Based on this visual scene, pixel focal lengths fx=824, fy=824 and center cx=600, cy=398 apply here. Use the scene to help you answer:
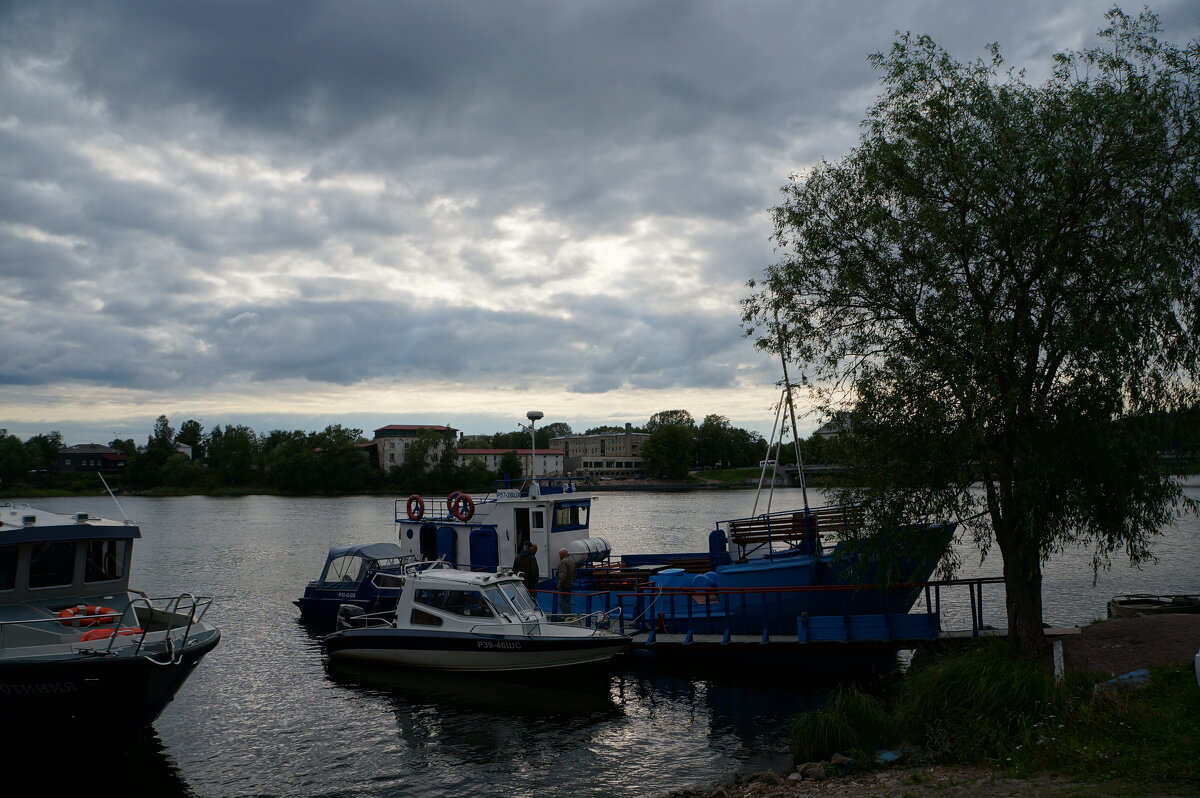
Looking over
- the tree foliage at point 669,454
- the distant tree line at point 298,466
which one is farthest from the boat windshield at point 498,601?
the tree foliage at point 669,454

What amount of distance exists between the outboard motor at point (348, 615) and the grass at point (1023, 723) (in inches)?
550

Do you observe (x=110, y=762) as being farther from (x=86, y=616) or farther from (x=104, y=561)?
(x=104, y=561)

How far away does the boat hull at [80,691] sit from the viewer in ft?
41.7

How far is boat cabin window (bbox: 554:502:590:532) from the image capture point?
87.2 ft

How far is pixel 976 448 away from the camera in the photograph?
14328 mm

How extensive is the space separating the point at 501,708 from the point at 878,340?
11134 millimetres

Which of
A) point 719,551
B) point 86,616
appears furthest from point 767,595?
point 86,616

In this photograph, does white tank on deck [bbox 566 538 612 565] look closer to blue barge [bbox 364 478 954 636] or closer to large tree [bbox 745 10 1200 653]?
blue barge [bbox 364 478 954 636]

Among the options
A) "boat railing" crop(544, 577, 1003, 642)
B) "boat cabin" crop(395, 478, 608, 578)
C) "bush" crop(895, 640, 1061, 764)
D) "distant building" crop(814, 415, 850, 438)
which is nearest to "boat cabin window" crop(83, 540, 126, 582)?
"boat railing" crop(544, 577, 1003, 642)

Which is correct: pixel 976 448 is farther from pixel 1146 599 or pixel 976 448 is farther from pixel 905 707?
pixel 1146 599

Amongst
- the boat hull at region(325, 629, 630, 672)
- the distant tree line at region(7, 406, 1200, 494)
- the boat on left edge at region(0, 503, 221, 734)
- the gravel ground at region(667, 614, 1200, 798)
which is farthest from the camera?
the distant tree line at region(7, 406, 1200, 494)

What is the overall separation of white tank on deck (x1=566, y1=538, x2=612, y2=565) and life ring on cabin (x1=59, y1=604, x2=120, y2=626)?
496 inches

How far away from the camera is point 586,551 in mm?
25219

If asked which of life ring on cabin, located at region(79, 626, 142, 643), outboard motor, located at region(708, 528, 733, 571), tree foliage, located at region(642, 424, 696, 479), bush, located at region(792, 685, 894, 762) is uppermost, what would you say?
tree foliage, located at region(642, 424, 696, 479)
